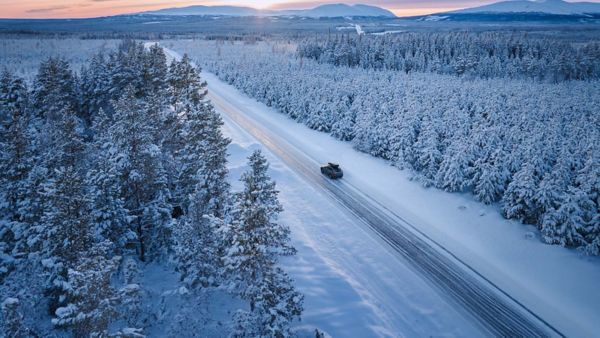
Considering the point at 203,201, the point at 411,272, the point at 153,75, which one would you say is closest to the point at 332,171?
the point at 411,272

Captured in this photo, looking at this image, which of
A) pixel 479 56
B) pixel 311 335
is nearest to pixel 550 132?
pixel 311 335

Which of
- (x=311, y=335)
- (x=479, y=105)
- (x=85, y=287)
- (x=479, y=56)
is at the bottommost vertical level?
(x=311, y=335)

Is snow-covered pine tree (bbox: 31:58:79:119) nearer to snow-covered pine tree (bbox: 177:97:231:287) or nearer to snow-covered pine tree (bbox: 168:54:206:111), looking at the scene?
snow-covered pine tree (bbox: 168:54:206:111)

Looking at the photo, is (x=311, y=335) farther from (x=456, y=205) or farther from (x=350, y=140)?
(x=350, y=140)

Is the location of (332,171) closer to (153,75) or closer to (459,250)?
(459,250)

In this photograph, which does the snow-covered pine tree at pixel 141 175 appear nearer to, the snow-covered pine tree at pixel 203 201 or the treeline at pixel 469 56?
the snow-covered pine tree at pixel 203 201

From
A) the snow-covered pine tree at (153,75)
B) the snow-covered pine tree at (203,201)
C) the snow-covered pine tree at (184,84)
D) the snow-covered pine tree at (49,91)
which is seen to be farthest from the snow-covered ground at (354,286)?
the snow-covered pine tree at (49,91)

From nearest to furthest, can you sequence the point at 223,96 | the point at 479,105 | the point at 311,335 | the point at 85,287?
the point at 85,287 < the point at 311,335 < the point at 479,105 < the point at 223,96
